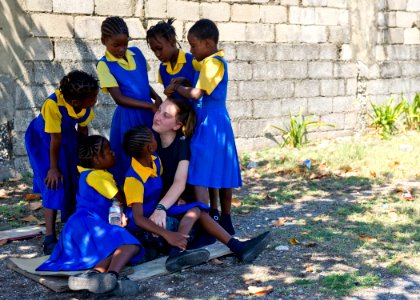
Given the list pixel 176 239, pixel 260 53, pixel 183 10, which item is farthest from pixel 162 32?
pixel 260 53

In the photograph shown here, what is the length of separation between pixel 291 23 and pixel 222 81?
463cm

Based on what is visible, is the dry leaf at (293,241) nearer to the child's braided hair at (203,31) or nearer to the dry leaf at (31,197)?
the child's braided hair at (203,31)

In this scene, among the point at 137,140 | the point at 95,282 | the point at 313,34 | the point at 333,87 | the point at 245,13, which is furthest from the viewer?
the point at 333,87

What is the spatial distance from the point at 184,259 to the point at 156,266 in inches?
10.0

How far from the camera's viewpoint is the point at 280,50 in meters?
9.23

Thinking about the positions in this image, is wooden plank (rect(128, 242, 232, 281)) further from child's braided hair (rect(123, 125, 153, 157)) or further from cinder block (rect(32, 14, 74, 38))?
cinder block (rect(32, 14, 74, 38))

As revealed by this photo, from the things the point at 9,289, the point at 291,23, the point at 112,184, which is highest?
the point at 291,23

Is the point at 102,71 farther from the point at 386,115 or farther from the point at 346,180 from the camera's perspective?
the point at 386,115

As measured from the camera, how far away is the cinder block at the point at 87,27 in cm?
736

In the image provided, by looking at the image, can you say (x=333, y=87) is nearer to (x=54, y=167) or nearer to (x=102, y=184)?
(x=54, y=167)

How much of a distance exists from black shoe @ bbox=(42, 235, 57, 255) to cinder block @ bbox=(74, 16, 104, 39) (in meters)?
3.05

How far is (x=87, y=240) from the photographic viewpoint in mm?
4309

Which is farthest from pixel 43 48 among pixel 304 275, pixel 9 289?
pixel 304 275

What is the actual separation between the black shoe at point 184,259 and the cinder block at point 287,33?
17.7 ft
